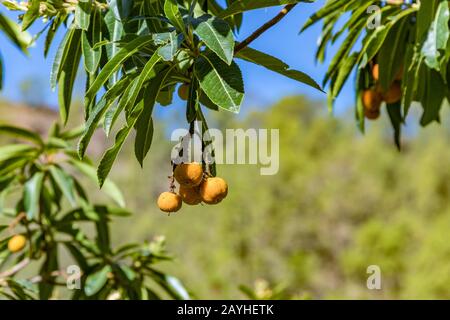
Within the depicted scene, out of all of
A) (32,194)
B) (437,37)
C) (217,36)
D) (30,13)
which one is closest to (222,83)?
(217,36)

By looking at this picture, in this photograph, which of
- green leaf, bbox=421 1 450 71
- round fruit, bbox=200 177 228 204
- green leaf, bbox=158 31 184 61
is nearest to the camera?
green leaf, bbox=158 31 184 61

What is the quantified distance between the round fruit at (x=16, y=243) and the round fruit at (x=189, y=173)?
992 mm

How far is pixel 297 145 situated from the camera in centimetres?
2314

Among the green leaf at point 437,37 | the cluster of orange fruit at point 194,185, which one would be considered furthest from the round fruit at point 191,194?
the green leaf at point 437,37

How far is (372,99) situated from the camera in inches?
75.4

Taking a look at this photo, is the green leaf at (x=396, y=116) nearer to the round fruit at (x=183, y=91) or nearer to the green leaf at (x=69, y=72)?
the round fruit at (x=183, y=91)

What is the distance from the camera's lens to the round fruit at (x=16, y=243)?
73.5 inches

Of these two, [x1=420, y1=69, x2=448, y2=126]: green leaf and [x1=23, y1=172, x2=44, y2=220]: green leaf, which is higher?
[x1=420, y1=69, x2=448, y2=126]: green leaf

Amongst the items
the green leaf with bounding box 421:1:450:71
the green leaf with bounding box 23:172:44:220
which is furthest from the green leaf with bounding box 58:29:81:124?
the green leaf with bounding box 421:1:450:71

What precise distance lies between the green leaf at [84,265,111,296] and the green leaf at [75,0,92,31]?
0.97 meters

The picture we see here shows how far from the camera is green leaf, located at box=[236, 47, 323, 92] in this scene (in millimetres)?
1059

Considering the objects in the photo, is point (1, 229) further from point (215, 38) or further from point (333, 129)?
point (333, 129)

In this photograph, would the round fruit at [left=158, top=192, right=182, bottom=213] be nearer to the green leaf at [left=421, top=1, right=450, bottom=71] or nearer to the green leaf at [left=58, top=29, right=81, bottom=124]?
the green leaf at [left=58, top=29, right=81, bottom=124]

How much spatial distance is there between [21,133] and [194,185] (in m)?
1.19
